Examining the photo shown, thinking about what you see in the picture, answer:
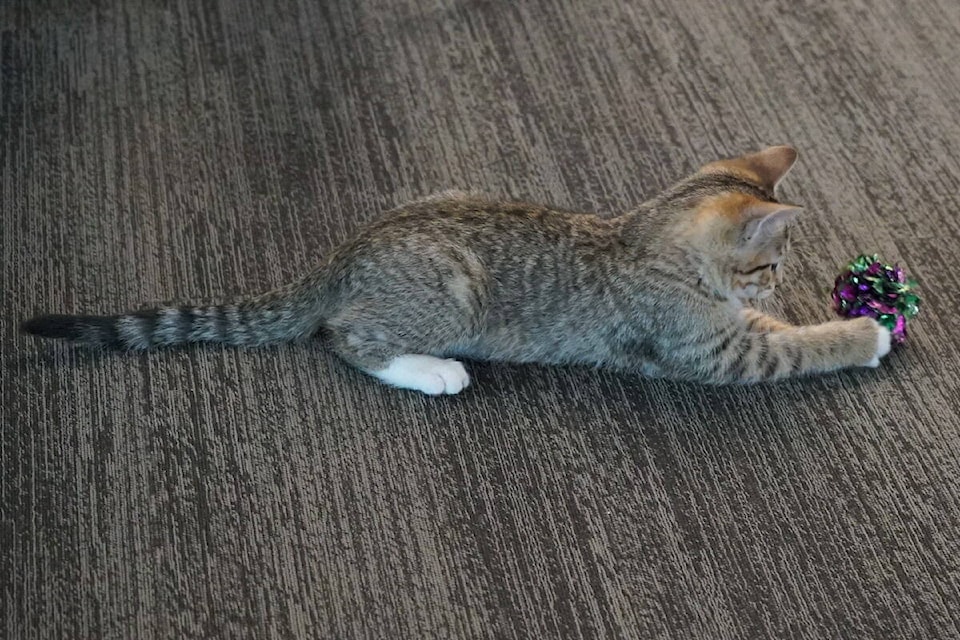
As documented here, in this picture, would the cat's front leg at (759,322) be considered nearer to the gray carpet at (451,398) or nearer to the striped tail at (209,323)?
the gray carpet at (451,398)

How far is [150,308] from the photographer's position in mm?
2086

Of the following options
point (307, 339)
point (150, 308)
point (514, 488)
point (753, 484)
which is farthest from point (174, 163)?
point (753, 484)

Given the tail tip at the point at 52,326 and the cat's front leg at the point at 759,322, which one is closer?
the tail tip at the point at 52,326

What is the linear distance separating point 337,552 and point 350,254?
1.99ft

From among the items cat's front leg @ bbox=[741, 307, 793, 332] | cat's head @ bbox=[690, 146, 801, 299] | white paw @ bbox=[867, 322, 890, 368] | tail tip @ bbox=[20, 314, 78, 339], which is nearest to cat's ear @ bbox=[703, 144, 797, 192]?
cat's head @ bbox=[690, 146, 801, 299]

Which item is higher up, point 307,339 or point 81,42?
point 81,42

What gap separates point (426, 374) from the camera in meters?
1.94

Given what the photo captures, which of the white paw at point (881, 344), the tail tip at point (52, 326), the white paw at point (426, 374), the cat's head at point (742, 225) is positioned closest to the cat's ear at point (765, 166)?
the cat's head at point (742, 225)

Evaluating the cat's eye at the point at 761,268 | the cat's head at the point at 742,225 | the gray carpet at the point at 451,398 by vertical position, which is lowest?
the gray carpet at the point at 451,398

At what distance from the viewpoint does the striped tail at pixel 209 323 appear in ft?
6.46

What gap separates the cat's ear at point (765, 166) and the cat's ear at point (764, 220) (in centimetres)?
16

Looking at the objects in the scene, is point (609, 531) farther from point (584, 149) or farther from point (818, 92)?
point (818, 92)

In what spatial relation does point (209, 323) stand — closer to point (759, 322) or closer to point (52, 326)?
point (52, 326)

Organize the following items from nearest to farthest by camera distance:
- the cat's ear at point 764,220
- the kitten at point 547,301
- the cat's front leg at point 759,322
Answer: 1. the cat's ear at point 764,220
2. the kitten at point 547,301
3. the cat's front leg at point 759,322
